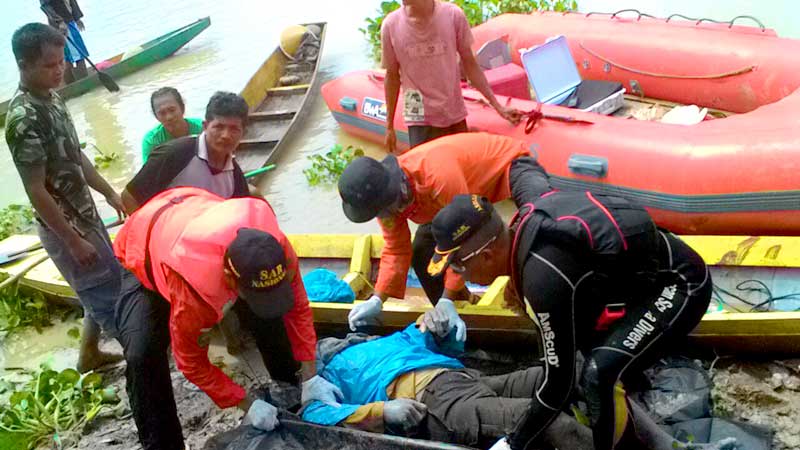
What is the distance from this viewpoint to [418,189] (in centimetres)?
336

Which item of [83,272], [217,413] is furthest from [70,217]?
[217,413]

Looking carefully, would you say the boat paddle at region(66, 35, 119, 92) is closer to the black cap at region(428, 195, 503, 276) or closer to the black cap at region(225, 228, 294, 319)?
the black cap at region(225, 228, 294, 319)

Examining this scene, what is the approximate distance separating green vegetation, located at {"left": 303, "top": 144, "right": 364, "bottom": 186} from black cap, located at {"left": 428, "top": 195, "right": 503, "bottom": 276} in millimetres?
4863

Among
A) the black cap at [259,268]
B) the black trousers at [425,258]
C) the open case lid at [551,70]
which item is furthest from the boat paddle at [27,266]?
the open case lid at [551,70]

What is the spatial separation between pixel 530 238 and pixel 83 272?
2753mm

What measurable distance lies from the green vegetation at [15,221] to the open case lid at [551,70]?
5.69 meters

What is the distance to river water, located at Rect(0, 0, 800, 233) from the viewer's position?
7582 millimetres

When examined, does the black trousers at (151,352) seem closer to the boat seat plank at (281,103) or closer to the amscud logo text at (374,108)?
the amscud logo text at (374,108)

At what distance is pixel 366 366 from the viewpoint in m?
3.55

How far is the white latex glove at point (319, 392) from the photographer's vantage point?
3381 millimetres

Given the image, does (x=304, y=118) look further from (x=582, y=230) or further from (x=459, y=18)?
(x=582, y=230)

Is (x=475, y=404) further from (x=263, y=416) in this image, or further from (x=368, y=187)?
(x=368, y=187)

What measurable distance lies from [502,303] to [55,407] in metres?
2.94

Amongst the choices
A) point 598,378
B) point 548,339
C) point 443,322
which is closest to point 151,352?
point 443,322
